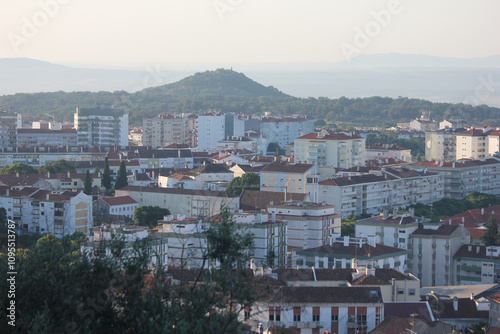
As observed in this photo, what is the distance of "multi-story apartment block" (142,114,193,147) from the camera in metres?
52.6

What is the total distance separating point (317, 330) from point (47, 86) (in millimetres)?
64096

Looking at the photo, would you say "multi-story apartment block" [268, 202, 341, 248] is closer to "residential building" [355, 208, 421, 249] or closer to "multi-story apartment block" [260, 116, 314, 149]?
"residential building" [355, 208, 421, 249]

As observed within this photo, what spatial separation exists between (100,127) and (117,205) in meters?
21.7

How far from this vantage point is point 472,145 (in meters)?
42.2

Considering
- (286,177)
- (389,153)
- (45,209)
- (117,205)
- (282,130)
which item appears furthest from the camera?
(282,130)

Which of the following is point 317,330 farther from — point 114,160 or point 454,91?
point 454,91

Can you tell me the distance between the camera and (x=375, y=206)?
27500 mm

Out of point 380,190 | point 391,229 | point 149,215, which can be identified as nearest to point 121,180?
point 149,215

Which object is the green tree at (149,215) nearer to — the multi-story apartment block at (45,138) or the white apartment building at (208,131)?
the multi-story apartment block at (45,138)

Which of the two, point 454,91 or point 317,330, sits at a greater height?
point 454,91

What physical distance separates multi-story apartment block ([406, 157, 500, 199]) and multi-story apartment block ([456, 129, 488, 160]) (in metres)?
7.20

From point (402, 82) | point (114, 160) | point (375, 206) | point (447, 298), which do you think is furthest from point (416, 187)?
point (402, 82)

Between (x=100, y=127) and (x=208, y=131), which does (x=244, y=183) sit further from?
(x=208, y=131)

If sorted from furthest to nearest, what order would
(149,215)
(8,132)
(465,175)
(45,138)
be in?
(45,138), (8,132), (465,175), (149,215)
